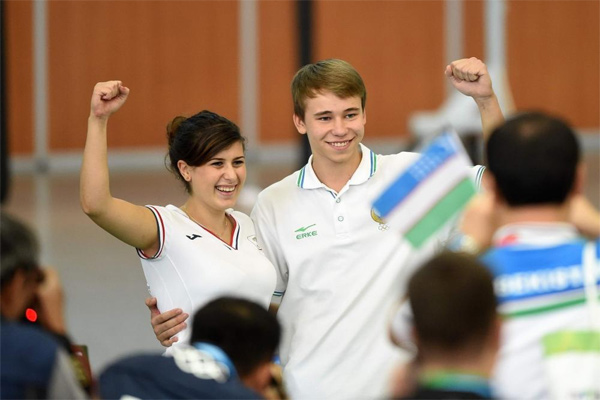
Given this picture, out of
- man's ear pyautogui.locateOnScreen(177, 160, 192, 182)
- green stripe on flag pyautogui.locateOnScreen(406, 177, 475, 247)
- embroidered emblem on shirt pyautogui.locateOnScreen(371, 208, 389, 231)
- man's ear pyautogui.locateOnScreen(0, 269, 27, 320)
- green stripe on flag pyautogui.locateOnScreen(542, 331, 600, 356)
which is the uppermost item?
green stripe on flag pyautogui.locateOnScreen(406, 177, 475, 247)

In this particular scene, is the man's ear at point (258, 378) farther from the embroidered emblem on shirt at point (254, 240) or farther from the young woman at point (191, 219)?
Result: the embroidered emblem on shirt at point (254, 240)

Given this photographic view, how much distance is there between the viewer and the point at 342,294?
2924mm

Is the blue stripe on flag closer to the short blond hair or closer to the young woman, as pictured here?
the young woman

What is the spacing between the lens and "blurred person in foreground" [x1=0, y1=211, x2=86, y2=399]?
201cm

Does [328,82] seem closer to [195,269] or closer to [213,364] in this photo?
[195,269]

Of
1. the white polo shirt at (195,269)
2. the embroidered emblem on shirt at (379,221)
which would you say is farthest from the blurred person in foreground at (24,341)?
the embroidered emblem on shirt at (379,221)

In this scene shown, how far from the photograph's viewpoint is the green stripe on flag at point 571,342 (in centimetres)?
183

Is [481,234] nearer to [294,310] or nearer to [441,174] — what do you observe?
[441,174]

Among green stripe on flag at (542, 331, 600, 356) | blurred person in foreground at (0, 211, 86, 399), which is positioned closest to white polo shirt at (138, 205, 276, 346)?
blurred person in foreground at (0, 211, 86, 399)

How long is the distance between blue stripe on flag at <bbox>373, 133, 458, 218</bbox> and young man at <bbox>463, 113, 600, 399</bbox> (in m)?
0.19

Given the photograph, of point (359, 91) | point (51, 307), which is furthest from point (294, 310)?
point (51, 307)

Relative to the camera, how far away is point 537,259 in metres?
1.87

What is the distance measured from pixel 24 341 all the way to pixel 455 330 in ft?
2.66

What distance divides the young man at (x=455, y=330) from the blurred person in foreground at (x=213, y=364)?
0.35m
